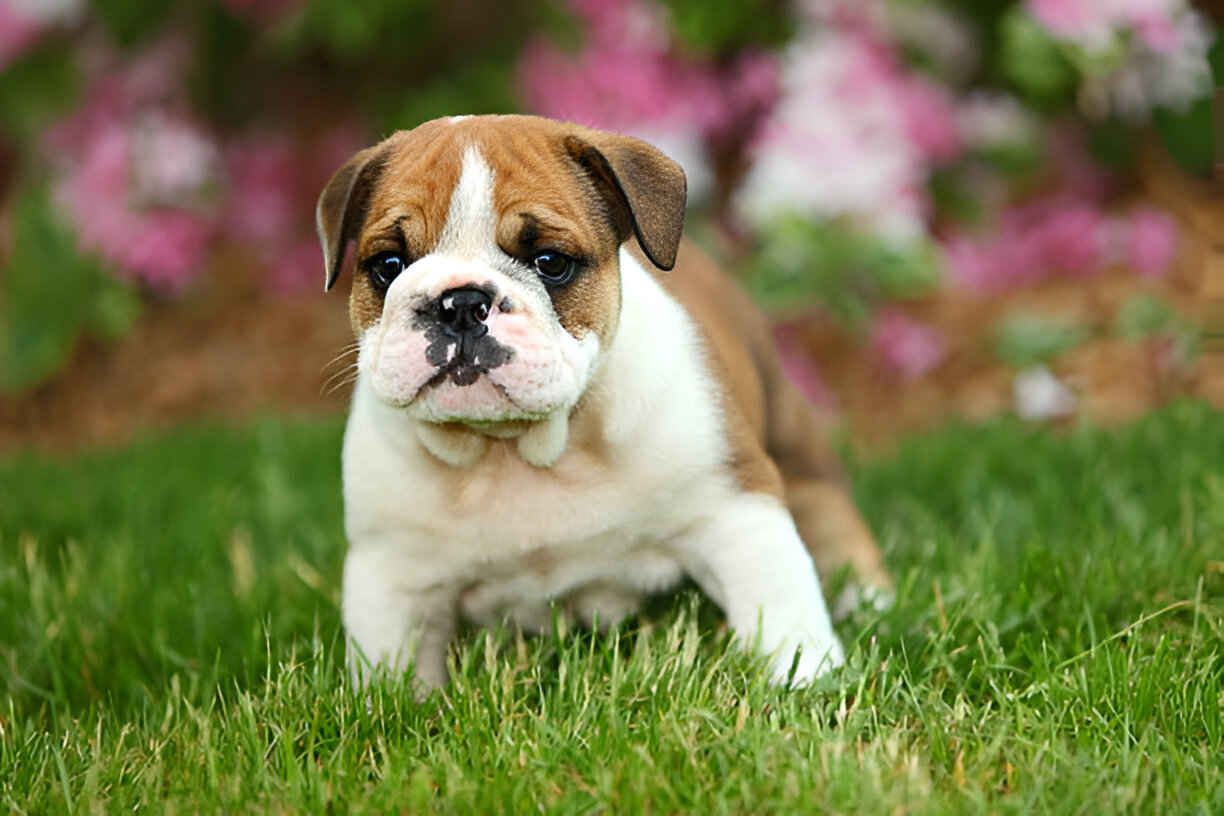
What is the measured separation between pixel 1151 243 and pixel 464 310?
441 cm

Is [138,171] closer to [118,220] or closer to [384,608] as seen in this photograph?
[118,220]

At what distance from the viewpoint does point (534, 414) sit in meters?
2.47

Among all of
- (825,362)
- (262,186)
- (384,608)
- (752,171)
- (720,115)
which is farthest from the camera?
(262,186)

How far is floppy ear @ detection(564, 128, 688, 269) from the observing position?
8.41 ft

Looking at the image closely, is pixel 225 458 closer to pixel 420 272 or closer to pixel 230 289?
pixel 230 289

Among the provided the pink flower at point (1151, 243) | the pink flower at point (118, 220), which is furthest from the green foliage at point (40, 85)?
the pink flower at point (1151, 243)

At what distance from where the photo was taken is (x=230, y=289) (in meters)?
7.47

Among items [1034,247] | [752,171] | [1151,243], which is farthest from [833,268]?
[1151,243]

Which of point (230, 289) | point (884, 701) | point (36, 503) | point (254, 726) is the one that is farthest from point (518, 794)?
point (230, 289)

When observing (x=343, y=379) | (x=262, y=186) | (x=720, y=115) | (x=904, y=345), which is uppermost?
(x=720, y=115)

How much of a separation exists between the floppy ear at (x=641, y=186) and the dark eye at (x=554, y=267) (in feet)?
0.47

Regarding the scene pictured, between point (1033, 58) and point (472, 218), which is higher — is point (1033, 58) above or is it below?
above

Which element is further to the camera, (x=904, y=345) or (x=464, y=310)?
(x=904, y=345)

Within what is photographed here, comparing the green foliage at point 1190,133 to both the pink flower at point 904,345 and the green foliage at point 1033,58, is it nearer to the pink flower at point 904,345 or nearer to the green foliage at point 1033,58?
the green foliage at point 1033,58
